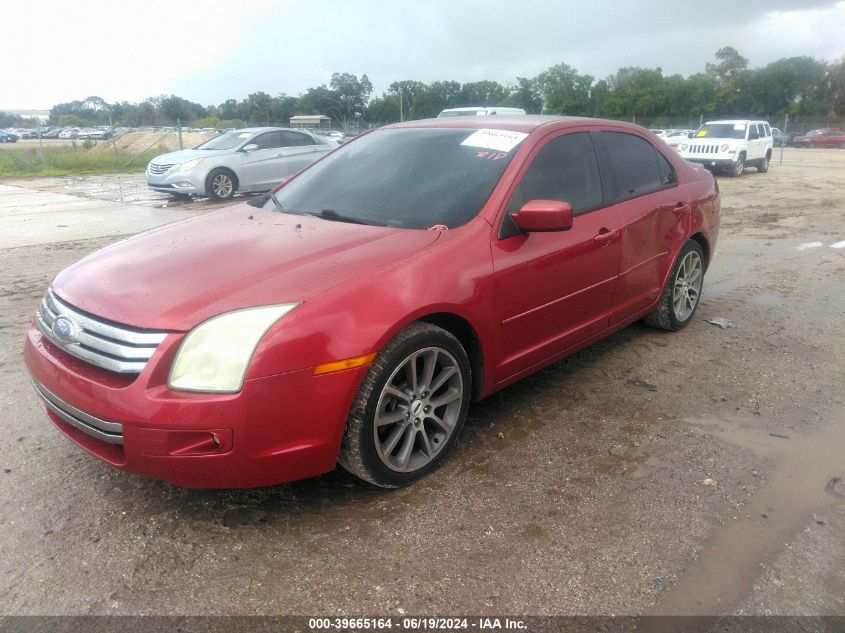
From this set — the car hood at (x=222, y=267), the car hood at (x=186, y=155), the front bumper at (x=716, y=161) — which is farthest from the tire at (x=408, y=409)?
the front bumper at (x=716, y=161)

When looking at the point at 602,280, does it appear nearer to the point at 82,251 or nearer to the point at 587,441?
the point at 587,441

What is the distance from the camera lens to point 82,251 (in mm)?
8078

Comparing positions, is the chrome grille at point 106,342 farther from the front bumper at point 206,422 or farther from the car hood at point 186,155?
the car hood at point 186,155

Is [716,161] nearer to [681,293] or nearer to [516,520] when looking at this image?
[681,293]

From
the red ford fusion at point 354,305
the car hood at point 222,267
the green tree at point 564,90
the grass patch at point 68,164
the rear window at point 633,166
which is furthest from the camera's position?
the green tree at point 564,90

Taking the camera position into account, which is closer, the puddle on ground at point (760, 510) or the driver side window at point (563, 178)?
the puddle on ground at point (760, 510)

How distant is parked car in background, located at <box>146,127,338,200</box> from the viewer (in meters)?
13.2

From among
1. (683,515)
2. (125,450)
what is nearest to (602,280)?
(683,515)

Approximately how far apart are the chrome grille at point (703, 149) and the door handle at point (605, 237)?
18.4 metres

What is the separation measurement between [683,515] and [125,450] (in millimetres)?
2219

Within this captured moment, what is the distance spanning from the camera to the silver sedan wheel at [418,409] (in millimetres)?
2799

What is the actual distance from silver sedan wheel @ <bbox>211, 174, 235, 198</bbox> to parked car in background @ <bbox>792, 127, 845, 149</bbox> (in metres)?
45.7

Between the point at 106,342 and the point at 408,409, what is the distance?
48.2 inches

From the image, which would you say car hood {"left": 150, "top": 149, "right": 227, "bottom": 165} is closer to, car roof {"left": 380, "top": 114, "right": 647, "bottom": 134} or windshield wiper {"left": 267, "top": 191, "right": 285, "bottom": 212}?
windshield wiper {"left": 267, "top": 191, "right": 285, "bottom": 212}
